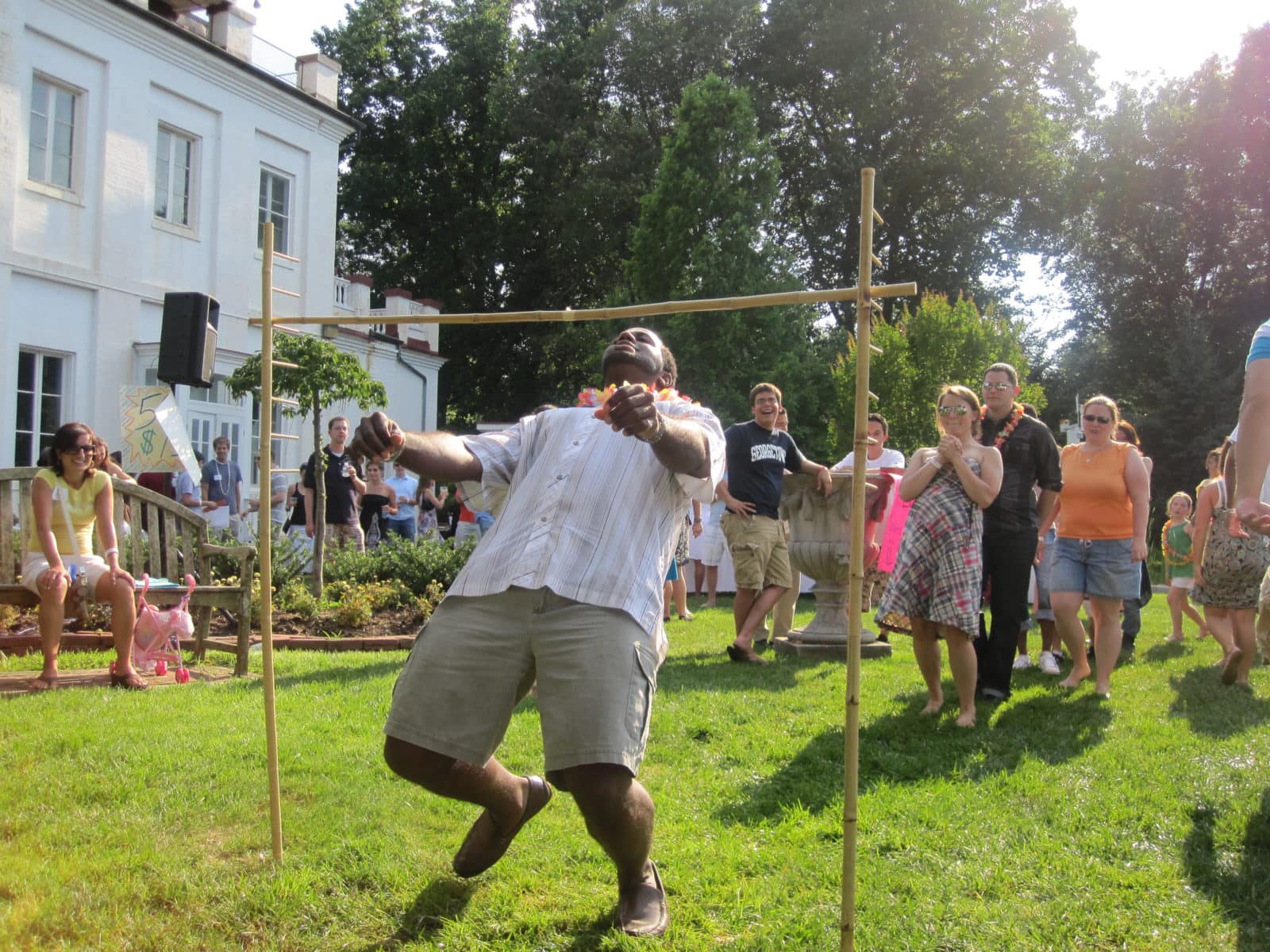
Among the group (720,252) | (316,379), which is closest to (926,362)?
(720,252)

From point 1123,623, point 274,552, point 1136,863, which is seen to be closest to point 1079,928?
point 1136,863

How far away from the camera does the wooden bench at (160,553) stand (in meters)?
7.20

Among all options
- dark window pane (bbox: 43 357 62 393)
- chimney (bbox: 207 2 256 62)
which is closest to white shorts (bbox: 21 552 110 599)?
dark window pane (bbox: 43 357 62 393)

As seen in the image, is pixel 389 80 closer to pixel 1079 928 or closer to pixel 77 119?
pixel 77 119

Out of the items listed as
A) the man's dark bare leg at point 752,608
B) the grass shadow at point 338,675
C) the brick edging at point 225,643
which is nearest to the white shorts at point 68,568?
the brick edging at point 225,643

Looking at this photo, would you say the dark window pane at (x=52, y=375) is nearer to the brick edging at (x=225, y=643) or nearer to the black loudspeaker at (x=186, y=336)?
the brick edging at (x=225, y=643)

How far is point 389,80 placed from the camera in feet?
108

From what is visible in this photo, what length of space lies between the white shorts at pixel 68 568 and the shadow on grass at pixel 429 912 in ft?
14.1

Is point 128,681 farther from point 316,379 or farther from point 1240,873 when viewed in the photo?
point 1240,873

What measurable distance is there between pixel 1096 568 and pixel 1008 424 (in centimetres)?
107

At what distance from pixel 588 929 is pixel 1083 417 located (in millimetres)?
5160

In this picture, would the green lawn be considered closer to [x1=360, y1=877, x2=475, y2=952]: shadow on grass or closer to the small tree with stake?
[x1=360, y1=877, x2=475, y2=952]: shadow on grass

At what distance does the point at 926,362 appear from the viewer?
17.0m

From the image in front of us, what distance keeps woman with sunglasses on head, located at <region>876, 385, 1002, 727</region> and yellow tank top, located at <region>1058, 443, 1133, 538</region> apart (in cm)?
107
